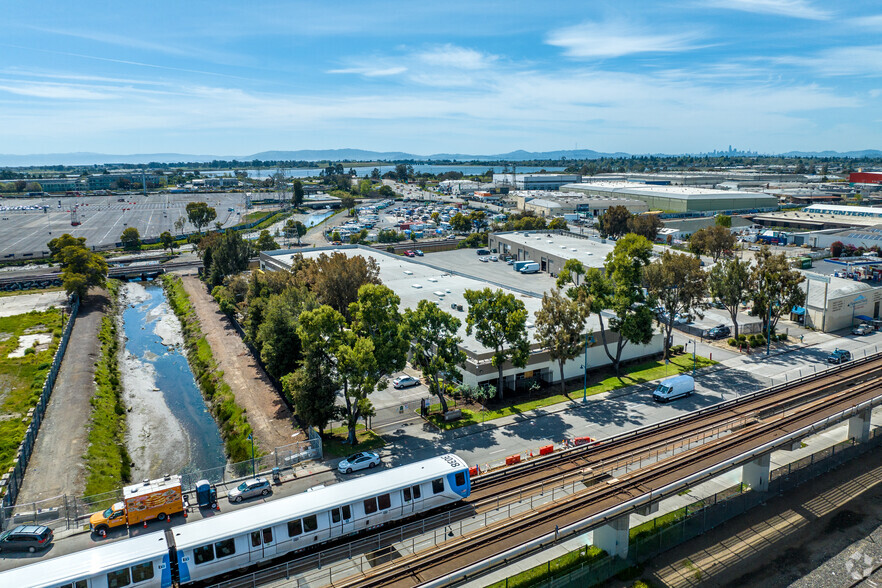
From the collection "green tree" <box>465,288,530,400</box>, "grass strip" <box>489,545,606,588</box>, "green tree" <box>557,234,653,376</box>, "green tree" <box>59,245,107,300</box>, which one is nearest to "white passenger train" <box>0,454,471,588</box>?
"grass strip" <box>489,545,606,588</box>

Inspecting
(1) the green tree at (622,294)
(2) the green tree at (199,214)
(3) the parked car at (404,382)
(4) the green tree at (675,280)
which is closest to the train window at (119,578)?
(3) the parked car at (404,382)

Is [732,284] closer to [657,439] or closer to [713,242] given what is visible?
[657,439]

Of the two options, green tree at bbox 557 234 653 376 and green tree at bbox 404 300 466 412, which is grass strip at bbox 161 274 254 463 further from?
green tree at bbox 557 234 653 376

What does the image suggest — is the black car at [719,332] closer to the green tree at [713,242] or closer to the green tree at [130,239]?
the green tree at [713,242]

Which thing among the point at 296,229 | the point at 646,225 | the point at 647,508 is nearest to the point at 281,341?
the point at 647,508

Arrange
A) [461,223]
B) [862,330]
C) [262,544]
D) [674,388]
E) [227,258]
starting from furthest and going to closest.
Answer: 1. [461,223]
2. [227,258]
3. [862,330]
4. [674,388]
5. [262,544]

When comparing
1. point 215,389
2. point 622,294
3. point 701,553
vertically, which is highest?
point 622,294

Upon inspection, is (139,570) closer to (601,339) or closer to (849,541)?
(849,541)
